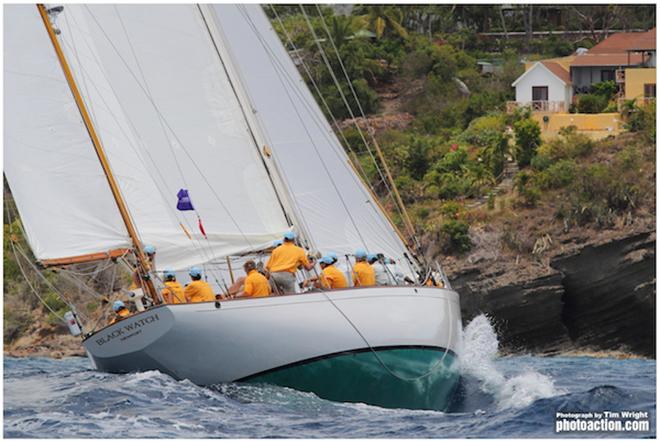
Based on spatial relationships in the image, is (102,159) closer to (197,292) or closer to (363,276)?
(197,292)

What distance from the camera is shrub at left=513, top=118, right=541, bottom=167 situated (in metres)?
44.8

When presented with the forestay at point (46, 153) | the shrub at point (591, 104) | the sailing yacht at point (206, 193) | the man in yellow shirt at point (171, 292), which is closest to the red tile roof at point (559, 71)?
the shrub at point (591, 104)

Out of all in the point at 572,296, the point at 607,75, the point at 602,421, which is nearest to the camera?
the point at 602,421

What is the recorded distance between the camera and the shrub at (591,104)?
157 feet

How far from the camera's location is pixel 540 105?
161 ft

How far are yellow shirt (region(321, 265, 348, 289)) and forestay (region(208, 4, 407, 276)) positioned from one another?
289 centimetres

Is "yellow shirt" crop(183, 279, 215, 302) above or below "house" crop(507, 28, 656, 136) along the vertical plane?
below

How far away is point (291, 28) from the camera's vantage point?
185 feet

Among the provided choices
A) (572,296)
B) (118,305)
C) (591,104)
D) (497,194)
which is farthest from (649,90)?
(118,305)


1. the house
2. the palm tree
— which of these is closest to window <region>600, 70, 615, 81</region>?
the house

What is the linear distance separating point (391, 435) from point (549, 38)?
136 ft

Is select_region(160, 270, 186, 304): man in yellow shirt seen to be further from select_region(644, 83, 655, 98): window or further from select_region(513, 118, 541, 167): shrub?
select_region(644, 83, 655, 98): window

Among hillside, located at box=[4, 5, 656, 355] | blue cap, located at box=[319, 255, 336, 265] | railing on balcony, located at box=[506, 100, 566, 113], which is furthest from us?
railing on balcony, located at box=[506, 100, 566, 113]

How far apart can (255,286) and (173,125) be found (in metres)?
3.86
